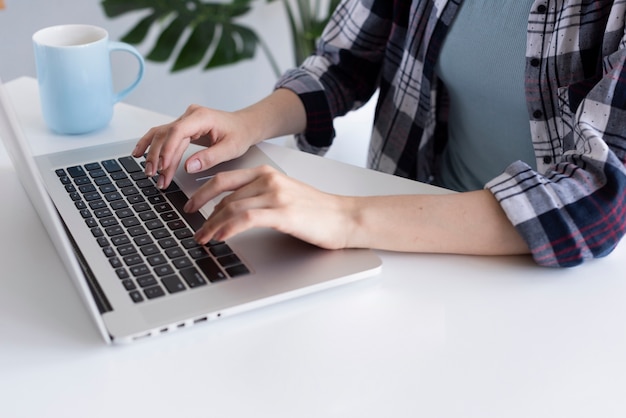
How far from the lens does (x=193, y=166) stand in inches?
35.5

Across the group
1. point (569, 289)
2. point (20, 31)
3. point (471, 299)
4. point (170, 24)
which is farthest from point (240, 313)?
point (20, 31)

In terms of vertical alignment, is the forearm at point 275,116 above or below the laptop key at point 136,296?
below

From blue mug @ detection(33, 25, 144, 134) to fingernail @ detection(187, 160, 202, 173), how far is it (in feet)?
0.71

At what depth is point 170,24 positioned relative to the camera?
1.93m

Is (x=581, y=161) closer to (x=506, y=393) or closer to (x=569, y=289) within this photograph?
(x=569, y=289)

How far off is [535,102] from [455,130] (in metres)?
0.24

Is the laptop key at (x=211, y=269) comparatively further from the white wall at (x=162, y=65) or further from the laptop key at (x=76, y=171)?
the white wall at (x=162, y=65)

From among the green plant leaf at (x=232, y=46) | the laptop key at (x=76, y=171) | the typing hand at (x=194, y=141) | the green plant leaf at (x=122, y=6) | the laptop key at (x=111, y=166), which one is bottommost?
the green plant leaf at (x=232, y=46)

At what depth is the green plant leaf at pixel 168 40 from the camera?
190 centimetres

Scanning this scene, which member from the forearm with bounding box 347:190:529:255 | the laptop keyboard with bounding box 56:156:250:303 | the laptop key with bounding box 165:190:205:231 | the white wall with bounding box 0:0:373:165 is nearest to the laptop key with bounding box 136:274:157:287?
the laptop keyboard with bounding box 56:156:250:303

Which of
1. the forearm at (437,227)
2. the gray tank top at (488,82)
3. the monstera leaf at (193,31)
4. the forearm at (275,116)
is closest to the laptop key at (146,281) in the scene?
the forearm at (437,227)

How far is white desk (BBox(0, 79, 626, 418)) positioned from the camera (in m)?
0.60

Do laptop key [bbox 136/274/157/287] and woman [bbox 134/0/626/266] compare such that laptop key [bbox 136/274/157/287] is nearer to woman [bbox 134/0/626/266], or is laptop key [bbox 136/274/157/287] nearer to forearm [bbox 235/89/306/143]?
woman [bbox 134/0/626/266]

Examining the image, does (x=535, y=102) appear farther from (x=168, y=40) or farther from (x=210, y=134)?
(x=168, y=40)
